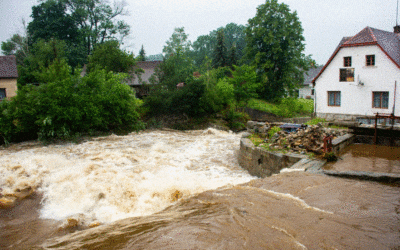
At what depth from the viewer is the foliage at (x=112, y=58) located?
28.4 metres

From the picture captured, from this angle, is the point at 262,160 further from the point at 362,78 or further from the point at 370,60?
the point at 370,60

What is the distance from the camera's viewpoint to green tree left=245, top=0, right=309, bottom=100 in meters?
32.2

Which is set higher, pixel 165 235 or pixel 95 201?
pixel 165 235

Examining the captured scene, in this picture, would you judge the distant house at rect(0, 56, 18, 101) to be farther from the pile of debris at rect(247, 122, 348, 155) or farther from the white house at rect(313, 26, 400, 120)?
the white house at rect(313, 26, 400, 120)

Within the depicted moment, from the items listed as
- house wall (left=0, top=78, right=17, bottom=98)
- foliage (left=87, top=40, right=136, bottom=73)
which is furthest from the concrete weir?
house wall (left=0, top=78, right=17, bottom=98)

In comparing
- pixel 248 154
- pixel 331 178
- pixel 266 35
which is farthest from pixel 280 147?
pixel 266 35

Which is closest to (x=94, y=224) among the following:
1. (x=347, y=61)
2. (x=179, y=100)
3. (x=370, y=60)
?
(x=179, y=100)

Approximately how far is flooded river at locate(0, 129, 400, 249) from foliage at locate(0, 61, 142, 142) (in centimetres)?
482

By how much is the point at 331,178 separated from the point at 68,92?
48.0ft

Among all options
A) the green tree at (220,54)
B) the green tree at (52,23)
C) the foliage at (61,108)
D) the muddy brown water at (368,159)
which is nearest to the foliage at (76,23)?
the green tree at (52,23)

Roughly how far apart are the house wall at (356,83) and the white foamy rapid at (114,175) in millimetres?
12441

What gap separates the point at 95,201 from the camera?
7.41 meters

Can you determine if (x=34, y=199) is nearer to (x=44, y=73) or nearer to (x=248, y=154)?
(x=248, y=154)

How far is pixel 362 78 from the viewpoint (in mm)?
21328
